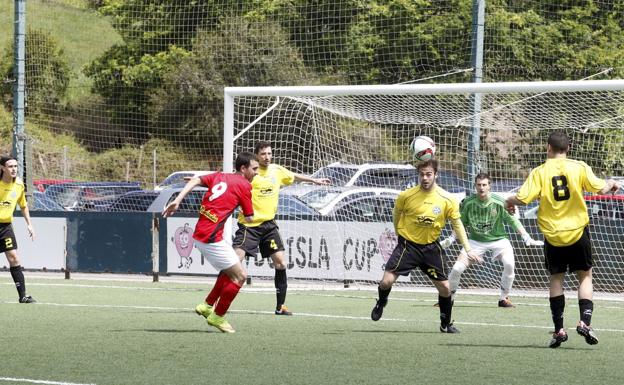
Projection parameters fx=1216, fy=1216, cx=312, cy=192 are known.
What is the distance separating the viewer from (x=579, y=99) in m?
18.4

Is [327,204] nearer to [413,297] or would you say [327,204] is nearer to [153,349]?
[413,297]

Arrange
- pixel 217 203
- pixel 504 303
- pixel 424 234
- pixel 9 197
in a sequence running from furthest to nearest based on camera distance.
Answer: pixel 9 197, pixel 504 303, pixel 424 234, pixel 217 203

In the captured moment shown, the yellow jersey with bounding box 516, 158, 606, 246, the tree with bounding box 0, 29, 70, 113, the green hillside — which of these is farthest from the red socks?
the green hillside

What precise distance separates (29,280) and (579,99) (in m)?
9.42

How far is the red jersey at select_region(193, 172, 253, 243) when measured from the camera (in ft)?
37.8

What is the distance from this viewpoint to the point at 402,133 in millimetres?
22016

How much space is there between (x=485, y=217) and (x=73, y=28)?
53195 millimetres

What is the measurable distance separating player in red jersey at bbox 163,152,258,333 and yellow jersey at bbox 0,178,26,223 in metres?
4.92

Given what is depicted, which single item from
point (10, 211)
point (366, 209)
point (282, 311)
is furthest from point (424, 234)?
point (366, 209)

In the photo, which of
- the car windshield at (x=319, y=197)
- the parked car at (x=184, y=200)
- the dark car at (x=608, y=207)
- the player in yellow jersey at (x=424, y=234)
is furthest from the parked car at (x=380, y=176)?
the player in yellow jersey at (x=424, y=234)

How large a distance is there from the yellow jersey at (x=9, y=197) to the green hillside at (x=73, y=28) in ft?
126

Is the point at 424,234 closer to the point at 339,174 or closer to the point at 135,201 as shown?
the point at 339,174

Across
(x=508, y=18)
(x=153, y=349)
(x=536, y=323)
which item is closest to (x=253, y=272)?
(x=536, y=323)

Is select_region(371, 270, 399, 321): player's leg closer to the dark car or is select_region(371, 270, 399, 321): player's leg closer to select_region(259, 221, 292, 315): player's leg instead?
select_region(259, 221, 292, 315): player's leg
